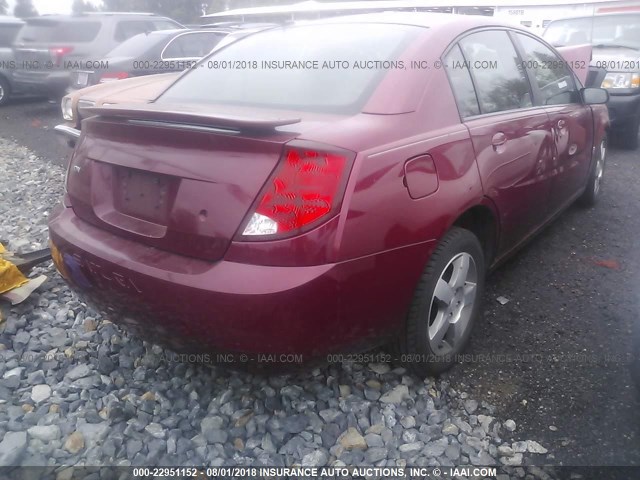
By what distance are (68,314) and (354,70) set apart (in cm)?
204

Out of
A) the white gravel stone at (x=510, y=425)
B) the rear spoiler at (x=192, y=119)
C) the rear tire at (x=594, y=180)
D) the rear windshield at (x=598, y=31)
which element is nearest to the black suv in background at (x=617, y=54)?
the rear windshield at (x=598, y=31)

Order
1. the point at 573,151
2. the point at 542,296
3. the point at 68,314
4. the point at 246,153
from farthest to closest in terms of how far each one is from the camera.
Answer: the point at 573,151
the point at 542,296
the point at 68,314
the point at 246,153

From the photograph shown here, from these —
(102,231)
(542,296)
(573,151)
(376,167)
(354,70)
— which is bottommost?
(542,296)

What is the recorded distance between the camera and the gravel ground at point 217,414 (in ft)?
6.89

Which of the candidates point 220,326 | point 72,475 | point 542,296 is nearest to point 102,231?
point 220,326

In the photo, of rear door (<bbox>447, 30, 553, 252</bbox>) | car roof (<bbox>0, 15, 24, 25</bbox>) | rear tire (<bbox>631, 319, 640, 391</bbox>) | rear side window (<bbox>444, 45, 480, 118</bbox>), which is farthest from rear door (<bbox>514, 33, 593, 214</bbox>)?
car roof (<bbox>0, 15, 24, 25</bbox>)

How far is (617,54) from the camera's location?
6824 millimetres

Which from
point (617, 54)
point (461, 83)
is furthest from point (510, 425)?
point (617, 54)

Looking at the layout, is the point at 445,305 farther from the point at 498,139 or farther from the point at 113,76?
the point at 113,76

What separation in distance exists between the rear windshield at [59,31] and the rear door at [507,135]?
27.5ft

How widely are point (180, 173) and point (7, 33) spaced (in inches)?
428

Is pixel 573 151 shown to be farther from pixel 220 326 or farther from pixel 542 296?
pixel 220 326

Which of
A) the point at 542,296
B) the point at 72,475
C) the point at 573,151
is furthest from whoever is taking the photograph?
the point at 573,151

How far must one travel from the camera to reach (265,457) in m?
2.09
